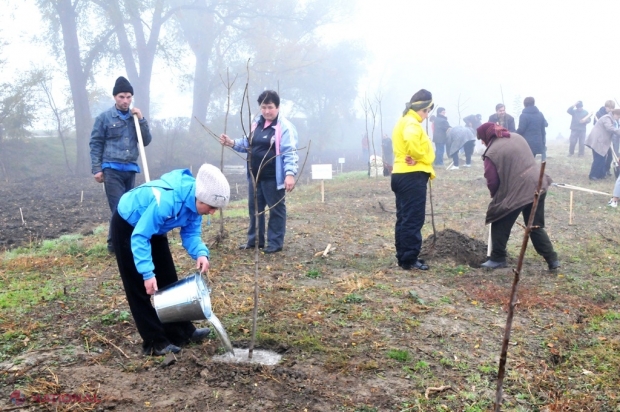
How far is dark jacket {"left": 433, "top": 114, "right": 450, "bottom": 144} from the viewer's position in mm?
17219

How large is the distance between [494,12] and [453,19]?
4.81 meters

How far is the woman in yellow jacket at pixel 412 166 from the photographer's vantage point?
5.67 meters

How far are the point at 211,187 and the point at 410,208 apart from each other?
2960 millimetres

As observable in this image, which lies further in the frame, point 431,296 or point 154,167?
point 154,167

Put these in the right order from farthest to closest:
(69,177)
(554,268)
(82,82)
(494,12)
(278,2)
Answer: (494,12) → (278,2) → (82,82) → (69,177) → (554,268)

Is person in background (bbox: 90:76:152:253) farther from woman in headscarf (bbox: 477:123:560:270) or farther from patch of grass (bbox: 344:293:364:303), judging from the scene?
woman in headscarf (bbox: 477:123:560:270)

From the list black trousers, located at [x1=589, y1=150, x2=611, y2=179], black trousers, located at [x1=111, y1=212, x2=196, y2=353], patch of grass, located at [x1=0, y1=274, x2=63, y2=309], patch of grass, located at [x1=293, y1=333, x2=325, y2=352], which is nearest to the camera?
black trousers, located at [x1=111, y1=212, x2=196, y2=353]

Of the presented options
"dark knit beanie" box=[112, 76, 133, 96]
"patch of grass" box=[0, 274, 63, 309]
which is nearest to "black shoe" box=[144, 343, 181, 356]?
"patch of grass" box=[0, 274, 63, 309]

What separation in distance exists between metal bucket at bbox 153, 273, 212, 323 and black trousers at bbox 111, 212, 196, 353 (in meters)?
0.13

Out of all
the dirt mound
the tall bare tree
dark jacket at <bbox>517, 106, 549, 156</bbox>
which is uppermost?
the tall bare tree

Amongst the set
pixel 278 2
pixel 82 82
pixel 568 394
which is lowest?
pixel 568 394

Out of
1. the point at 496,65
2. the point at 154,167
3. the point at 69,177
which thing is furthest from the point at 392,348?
the point at 496,65

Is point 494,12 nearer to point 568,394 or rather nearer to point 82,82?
point 82,82

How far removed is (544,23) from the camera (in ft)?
190
